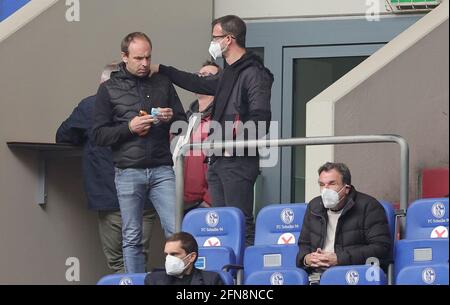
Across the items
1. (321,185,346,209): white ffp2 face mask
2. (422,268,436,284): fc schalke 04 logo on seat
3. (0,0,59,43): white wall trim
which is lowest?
(422,268,436,284): fc schalke 04 logo on seat

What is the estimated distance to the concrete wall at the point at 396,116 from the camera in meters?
11.4

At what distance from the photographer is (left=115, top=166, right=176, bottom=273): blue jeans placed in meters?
10.9

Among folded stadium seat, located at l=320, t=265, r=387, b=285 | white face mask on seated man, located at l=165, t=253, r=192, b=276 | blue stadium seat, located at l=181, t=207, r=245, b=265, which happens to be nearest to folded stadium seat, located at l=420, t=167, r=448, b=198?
blue stadium seat, located at l=181, t=207, r=245, b=265

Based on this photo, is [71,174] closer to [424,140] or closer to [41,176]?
[41,176]

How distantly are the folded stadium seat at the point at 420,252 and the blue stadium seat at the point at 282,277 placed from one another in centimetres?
66

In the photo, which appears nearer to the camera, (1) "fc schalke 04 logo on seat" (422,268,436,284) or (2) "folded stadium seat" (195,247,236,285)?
(1) "fc schalke 04 logo on seat" (422,268,436,284)

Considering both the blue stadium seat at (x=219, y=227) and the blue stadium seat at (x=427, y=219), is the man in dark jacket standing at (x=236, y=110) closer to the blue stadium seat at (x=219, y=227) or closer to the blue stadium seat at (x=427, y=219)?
the blue stadium seat at (x=219, y=227)

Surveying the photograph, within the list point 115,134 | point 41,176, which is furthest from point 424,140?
point 41,176

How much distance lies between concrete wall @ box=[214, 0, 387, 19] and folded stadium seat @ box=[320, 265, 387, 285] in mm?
5175

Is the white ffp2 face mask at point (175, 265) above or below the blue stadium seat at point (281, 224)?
below

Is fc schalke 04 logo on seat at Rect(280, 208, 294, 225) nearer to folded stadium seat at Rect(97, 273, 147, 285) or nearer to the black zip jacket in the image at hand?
the black zip jacket

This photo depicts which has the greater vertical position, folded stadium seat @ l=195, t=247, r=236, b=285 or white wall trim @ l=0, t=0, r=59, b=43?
white wall trim @ l=0, t=0, r=59, b=43

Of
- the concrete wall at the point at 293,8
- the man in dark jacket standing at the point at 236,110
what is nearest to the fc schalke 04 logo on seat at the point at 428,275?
the man in dark jacket standing at the point at 236,110

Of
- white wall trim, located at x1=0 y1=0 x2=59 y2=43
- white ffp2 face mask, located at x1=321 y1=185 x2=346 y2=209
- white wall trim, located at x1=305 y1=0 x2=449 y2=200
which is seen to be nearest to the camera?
white ffp2 face mask, located at x1=321 y1=185 x2=346 y2=209
